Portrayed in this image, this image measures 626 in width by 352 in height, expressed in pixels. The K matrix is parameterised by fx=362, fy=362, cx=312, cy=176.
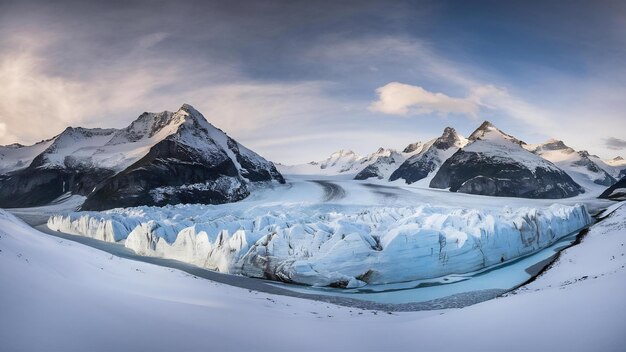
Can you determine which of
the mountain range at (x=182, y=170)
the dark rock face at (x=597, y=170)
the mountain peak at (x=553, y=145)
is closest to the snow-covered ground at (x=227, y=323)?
the mountain range at (x=182, y=170)

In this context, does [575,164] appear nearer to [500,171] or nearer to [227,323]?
[500,171]

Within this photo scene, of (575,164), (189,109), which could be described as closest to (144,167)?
(189,109)

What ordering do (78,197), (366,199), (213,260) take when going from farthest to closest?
(78,197) → (366,199) → (213,260)

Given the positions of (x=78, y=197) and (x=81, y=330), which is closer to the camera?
(x=81, y=330)

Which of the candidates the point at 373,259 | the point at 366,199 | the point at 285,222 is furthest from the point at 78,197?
the point at 373,259

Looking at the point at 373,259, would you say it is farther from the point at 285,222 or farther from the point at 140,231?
the point at 140,231
